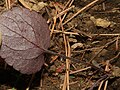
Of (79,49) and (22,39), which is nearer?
(22,39)

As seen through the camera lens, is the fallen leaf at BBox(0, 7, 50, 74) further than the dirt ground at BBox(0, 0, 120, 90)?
No

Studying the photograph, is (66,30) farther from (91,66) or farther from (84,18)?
(91,66)

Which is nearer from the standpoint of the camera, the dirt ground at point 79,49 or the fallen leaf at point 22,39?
the fallen leaf at point 22,39

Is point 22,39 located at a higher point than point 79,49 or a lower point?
higher
